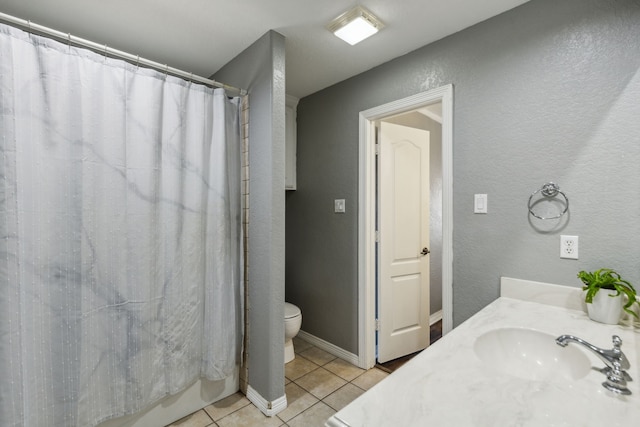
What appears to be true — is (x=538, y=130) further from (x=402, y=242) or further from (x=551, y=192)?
(x=402, y=242)

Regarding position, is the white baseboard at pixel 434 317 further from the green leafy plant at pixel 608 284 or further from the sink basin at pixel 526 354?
the sink basin at pixel 526 354

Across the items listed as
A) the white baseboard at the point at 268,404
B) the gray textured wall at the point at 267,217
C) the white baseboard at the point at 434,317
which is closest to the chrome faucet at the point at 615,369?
the gray textured wall at the point at 267,217

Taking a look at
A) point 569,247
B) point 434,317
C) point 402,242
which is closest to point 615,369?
point 569,247

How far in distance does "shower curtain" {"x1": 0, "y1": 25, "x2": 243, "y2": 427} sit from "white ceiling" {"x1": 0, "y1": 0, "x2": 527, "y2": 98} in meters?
0.35

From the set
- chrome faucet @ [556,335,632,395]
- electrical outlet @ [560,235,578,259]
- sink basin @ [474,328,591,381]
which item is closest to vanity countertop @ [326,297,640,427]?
chrome faucet @ [556,335,632,395]

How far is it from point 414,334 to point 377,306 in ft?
1.68

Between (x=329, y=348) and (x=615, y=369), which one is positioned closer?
(x=615, y=369)

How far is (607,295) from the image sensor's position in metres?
1.24

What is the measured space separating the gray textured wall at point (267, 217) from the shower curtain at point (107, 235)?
0.15 m

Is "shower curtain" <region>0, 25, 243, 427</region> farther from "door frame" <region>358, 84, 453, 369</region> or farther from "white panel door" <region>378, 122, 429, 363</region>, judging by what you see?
"white panel door" <region>378, 122, 429, 363</region>

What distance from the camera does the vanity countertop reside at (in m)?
0.65

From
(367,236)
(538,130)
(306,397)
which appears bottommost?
(306,397)

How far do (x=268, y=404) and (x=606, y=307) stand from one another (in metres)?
1.76

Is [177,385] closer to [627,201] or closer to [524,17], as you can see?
[627,201]
